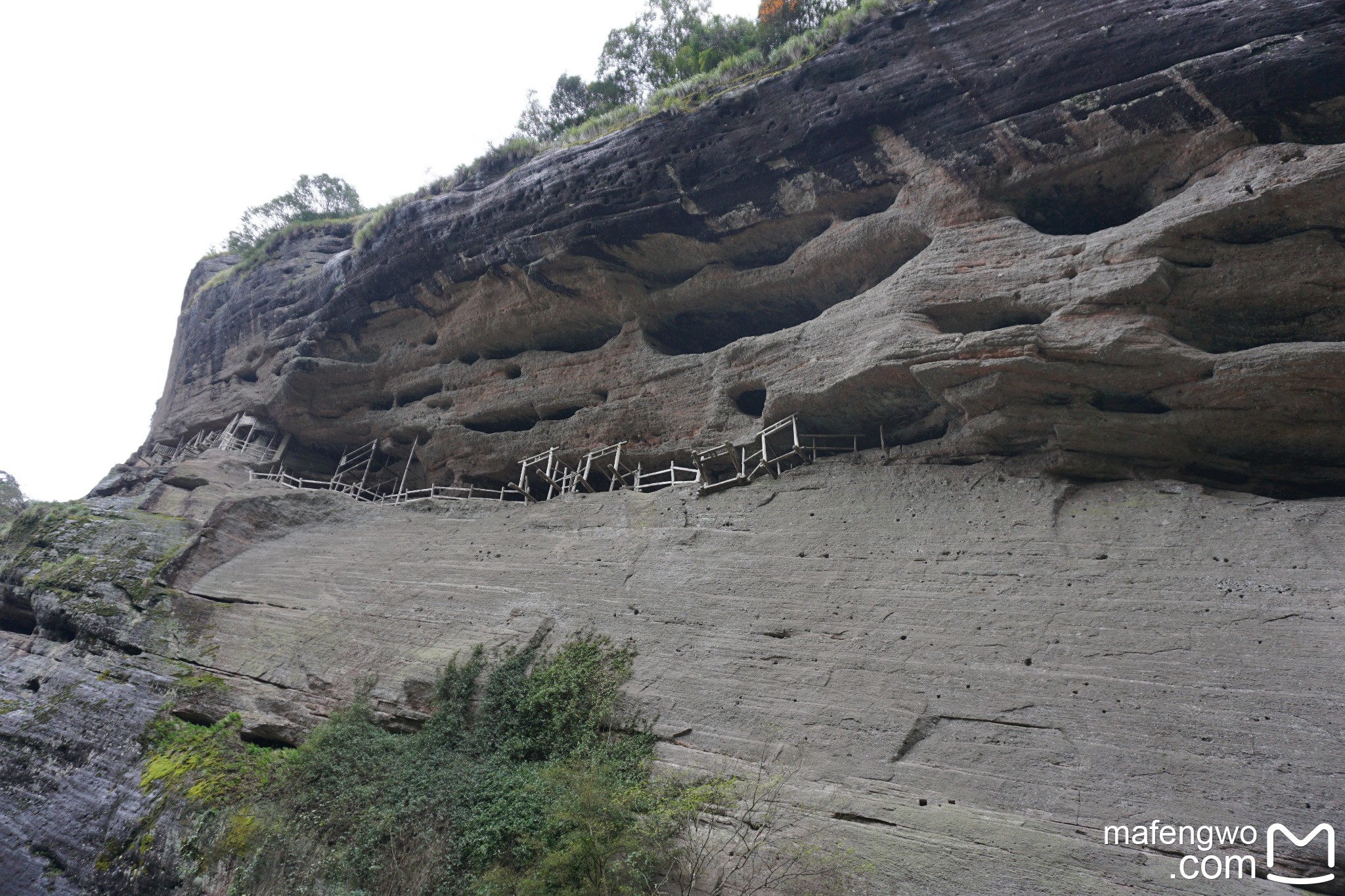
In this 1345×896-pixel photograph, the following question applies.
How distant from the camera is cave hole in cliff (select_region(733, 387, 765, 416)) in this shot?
1386 cm

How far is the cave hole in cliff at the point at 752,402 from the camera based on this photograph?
13.9m

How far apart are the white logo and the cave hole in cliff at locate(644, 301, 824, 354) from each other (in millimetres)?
10225

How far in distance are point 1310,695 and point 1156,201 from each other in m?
7.13

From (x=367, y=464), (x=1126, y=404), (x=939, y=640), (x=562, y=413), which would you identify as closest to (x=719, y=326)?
(x=562, y=413)

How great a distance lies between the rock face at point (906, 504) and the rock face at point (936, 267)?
0.19 ft

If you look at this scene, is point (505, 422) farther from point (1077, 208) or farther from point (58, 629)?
point (1077, 208)

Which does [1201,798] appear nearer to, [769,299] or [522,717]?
[522,717]

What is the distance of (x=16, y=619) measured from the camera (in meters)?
13.2

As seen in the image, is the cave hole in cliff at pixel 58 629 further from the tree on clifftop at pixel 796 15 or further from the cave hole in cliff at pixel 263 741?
the tree on clifftop at pixel 796 15

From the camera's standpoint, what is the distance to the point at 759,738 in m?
7.95

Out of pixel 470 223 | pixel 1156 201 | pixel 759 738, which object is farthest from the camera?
pixel 470 223

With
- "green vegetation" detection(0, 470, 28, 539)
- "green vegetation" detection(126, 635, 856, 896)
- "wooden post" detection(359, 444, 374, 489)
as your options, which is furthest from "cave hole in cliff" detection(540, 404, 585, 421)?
"green vegetation" detection(0, 470, 28, 539)

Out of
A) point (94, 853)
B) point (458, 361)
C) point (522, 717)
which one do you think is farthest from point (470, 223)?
point (94, 853)

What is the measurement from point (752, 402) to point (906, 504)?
4538mm
